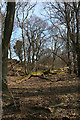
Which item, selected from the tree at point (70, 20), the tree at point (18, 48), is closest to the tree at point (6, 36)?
the tree at point (70, 20)

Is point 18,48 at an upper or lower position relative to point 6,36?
upper

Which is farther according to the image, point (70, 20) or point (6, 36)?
point (70, 20)

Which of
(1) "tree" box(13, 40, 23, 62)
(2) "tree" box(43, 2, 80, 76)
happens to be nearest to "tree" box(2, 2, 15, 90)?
(2) "tree" box(43, 2, 80, 76)

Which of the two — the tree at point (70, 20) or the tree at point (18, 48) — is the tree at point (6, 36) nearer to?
the tree at point (70, 20)

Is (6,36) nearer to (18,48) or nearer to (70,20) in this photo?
(70,20)

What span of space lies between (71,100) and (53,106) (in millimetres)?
888

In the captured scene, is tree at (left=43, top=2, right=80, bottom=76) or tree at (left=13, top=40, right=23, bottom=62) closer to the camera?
tree at (left=43, top=2, right=80, bottom=76)

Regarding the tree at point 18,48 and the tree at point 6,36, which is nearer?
the tree at point 6,36

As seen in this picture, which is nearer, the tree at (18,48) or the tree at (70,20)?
the tree at (70,20)

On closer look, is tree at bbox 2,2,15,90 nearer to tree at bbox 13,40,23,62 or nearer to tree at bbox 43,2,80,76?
tree at bbox 43,2,80,76

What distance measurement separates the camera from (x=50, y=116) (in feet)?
9.46

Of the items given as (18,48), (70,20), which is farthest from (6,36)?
(18,48)

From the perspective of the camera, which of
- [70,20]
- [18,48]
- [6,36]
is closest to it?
[6,36]

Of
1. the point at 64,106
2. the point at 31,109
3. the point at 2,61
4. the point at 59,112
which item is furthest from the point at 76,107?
the point at 2,61
